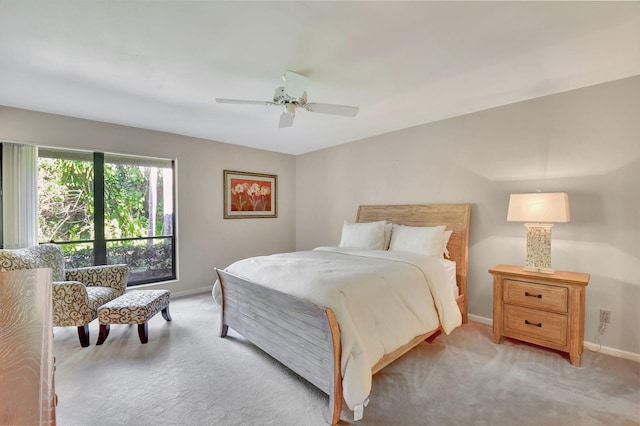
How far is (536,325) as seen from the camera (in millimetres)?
2457

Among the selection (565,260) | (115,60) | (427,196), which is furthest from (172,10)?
(565,260)

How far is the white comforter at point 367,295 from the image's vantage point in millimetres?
1669

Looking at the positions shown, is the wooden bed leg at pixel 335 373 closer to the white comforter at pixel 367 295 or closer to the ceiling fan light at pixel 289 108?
the white comforter at pixel 367 295

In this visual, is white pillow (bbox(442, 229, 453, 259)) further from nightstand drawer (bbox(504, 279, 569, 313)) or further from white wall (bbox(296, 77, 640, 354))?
nightstand drawer (bbox(504, 279, 569, 313))

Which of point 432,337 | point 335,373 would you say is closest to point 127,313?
point 335,373

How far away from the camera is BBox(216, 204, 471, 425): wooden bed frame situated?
5.57 ft

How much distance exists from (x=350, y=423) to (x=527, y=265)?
223cm

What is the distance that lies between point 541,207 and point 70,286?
4.37 metres

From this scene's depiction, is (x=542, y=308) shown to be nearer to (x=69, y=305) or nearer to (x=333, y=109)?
(x=333, y=109)

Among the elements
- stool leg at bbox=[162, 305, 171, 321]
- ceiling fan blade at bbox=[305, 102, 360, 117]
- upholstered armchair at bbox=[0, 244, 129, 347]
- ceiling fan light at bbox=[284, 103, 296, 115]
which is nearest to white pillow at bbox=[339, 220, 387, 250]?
ceiling fan blade at bbox=[305, 102, 360, 117]

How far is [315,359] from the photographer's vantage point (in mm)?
1832

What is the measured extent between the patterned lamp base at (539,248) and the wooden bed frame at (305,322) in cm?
64

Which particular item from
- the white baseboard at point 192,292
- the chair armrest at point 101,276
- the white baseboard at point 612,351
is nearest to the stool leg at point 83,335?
the chair armrest at point 101,276

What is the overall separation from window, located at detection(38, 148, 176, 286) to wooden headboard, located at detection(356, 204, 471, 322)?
3361 millimetres
